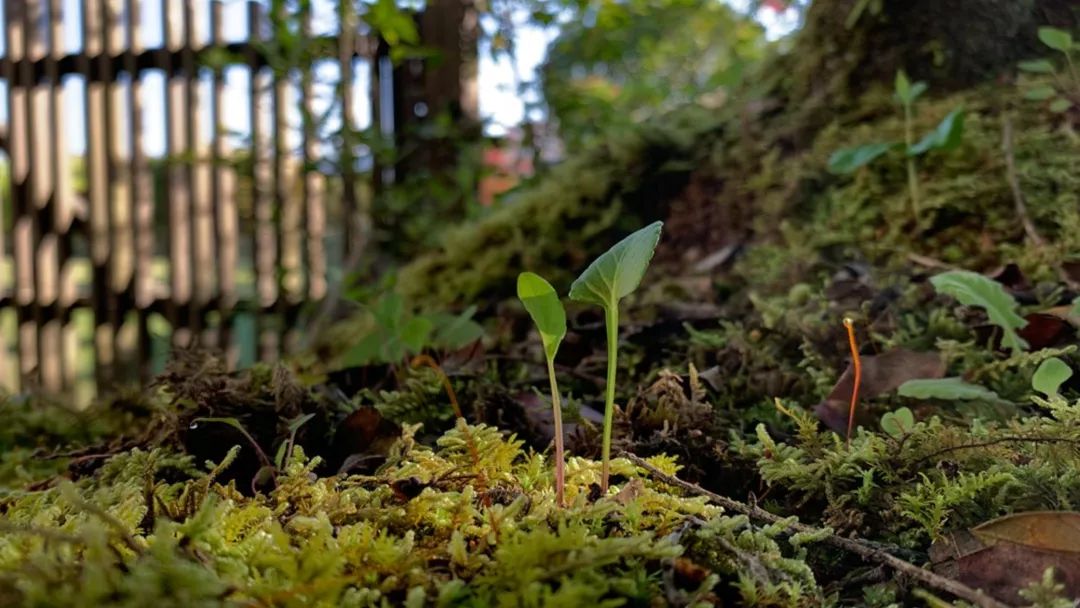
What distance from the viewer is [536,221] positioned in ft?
6.90

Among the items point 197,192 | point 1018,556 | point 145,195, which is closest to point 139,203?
point 145,195

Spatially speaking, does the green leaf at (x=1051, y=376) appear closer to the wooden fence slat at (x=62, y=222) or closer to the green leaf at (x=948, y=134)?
the green leaf at (x=948, y=134)

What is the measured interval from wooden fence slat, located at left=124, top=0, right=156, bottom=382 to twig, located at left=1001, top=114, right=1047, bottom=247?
12.7ft

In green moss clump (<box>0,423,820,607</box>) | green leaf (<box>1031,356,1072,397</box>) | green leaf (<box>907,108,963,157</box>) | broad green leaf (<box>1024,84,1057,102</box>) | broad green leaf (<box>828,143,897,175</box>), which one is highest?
broad green leaf (<box>1024,84,1057,102</box>)

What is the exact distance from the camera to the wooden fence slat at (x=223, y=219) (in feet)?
12.7

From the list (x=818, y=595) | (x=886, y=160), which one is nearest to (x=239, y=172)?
(x=886, y=160)

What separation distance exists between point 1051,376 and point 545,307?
568 millimetres

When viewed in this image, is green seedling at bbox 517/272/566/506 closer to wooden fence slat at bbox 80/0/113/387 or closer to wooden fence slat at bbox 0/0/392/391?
wooden fence slat at bbox 0/0/392/391

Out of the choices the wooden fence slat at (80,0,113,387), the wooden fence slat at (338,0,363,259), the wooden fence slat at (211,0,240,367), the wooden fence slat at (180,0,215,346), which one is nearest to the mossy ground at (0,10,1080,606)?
the wooden fence slat at (338,0,363,259)

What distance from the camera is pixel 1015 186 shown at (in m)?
1.54

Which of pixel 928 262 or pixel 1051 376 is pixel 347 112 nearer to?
pixel 928 262

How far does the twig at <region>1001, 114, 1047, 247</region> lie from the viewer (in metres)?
1.48

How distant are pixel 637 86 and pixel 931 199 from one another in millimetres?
2637

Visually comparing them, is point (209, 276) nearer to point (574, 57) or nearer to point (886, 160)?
point (574, 57)
